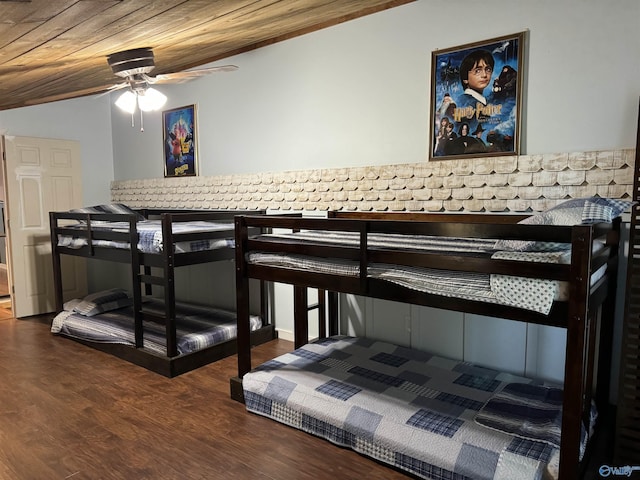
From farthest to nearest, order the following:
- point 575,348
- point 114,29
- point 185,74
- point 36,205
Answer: point 36,205
point 185,74
point 114,29
point 575,348

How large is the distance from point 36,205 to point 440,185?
4.22 metres

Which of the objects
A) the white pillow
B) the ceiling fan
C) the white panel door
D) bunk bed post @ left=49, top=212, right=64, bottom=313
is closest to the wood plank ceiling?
the ceiling fan

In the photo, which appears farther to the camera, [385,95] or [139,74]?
[385,95]

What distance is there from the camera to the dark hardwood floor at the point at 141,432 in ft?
6.84

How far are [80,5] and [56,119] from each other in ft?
13.2

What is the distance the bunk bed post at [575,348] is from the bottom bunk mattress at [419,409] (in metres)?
0.13

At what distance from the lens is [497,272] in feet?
5.89

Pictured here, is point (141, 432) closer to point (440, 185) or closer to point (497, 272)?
Answer: point (497, 272)

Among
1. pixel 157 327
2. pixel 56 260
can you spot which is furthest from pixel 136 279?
pixel 56 260

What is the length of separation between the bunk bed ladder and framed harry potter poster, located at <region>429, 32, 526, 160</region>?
0.69 meters

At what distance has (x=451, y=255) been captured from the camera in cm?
194

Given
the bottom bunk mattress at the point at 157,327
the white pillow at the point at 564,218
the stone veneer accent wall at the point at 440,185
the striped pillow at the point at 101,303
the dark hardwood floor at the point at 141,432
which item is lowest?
the dark hardwood floor at the point at 141,432

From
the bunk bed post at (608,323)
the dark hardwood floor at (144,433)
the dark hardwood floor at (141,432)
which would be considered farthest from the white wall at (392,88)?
the dark hardwood floor at (141,432)

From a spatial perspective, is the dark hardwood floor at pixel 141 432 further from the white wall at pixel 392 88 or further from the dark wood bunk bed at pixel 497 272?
the white wall at pixel 392 88
